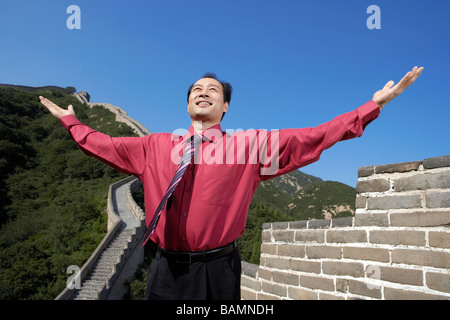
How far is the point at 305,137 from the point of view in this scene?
6.30 ft

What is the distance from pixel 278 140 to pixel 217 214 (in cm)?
62

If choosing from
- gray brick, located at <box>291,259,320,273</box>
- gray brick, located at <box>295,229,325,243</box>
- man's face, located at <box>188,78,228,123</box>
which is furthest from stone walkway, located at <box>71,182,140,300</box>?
man's face, located at <box>188,78,228,123</box>

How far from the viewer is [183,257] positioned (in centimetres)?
186

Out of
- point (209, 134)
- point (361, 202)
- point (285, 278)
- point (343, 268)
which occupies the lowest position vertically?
point (285, 278)

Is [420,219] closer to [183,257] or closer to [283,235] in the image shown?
[283,235]

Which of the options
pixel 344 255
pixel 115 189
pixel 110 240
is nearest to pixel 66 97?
pixel 115 189

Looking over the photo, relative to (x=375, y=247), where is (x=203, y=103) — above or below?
above

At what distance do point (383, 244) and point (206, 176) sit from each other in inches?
80.9

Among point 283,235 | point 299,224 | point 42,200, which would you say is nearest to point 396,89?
point 299,224

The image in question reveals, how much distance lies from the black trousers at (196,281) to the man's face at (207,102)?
0.97 meters

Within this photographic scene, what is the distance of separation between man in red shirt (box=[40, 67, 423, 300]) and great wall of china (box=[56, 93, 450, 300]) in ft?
4.59

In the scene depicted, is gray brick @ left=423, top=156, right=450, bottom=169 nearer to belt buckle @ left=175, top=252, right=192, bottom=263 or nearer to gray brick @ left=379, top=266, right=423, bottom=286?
gray brick @ left=379, top=266, right=423, bottom=286

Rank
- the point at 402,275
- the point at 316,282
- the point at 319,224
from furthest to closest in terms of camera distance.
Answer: the point at 319,224, the point at 316,282, the point at 402,275
